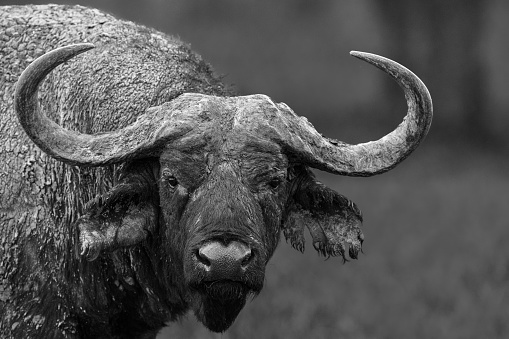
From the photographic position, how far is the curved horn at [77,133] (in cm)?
545

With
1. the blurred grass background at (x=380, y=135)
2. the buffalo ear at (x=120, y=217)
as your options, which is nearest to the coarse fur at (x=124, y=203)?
the buffalo ear at (x=120, y=217)

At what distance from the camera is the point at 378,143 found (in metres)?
6.03

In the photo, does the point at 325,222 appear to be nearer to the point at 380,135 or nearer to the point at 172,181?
the point at 172,181

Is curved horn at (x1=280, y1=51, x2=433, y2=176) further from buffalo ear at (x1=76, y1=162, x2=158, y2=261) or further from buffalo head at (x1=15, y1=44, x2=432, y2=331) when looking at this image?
buffalo ear at (x1=76, y1=162, x2=158, y2=261)

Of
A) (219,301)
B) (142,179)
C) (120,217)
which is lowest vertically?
(219,301)

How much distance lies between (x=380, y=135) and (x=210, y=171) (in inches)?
695

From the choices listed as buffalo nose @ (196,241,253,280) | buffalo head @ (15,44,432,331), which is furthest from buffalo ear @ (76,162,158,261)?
buffalo nose @ (196,241,253,280)

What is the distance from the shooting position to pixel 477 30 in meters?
25.2

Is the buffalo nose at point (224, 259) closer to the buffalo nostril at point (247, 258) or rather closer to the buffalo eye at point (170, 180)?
the buffalo nostril at point (247, 258)

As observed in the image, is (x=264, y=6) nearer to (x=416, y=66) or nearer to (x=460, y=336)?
(x=416, y=66)

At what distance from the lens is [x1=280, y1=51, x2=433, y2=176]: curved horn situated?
5.84 m

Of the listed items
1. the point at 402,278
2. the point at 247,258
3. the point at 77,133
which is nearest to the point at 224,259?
the point at 247,258

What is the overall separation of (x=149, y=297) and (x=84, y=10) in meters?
1.87

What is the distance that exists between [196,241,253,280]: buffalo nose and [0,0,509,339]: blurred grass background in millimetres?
1708
